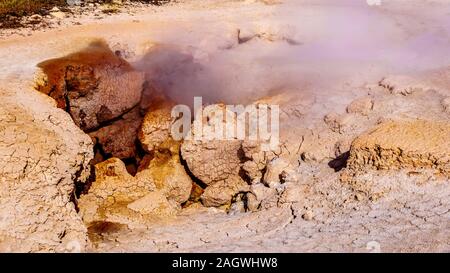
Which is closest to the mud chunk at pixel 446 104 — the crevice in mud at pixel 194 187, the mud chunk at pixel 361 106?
the mud chunk at pixel 361 106

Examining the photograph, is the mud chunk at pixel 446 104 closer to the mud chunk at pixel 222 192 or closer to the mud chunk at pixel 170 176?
the mud chunk at pixel 222 192

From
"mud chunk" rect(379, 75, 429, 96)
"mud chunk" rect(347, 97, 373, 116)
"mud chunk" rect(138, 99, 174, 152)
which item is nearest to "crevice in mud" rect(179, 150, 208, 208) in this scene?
"mud chunk" rect(138, 99, 174, 152)

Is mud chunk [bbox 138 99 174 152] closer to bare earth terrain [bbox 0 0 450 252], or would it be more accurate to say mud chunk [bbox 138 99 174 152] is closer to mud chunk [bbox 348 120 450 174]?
bare earth terrain [bbox 0 0 450 252]

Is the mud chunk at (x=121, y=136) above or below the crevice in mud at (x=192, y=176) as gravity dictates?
above

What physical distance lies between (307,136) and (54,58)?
11.4 feet

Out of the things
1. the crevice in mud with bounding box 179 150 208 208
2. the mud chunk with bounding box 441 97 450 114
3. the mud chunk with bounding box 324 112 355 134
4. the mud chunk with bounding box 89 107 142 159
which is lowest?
the crevice in mud with bounding box 179 150 208 208

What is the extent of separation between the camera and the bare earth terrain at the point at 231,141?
3.93m

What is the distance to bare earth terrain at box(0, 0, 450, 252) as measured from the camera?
3932 mm

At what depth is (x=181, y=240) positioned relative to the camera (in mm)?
4129

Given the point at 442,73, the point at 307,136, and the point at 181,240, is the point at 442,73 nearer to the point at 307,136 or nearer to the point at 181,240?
the point at 307,136

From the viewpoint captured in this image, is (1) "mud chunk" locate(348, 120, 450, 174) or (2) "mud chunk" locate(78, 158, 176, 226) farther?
(2) "mud chunk" locate(78, 158, 176, 226)
